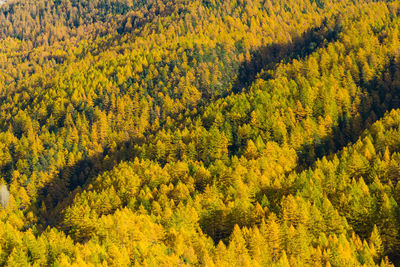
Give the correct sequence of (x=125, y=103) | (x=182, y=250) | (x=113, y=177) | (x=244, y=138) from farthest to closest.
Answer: (x=125, y=103)
(x=244, y=138)
(x=113, y=177)
(x=182, y=250)

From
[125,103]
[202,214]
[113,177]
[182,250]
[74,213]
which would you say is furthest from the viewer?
[125,103]

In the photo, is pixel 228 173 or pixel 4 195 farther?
pixel 4 195

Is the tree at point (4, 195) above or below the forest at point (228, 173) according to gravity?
below

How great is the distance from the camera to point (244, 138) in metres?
120

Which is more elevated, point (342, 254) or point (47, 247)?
point (342, 254)

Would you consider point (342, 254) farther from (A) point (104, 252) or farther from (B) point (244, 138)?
(B) point (244, 138)

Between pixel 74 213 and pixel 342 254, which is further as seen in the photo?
pixel 74 213

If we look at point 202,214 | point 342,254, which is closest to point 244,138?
point 202,214

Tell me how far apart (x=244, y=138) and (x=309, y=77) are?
154 feet

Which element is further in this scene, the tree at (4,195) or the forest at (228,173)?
the tree at (4,195)

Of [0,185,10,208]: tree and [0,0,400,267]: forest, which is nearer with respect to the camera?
[0,0,400,267]: forest

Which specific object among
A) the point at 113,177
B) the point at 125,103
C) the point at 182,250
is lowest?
the point at 125,103

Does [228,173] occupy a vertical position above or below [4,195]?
above

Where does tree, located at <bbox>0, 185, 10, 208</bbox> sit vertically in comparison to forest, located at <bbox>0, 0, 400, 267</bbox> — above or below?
below
